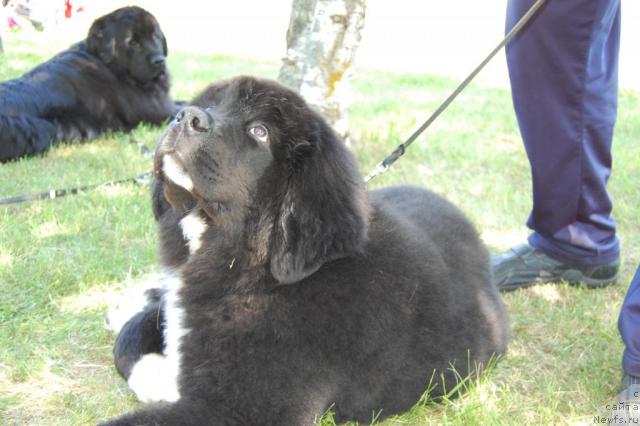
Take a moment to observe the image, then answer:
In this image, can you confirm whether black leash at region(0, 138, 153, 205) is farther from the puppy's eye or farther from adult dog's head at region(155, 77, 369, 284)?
the puppy's eye

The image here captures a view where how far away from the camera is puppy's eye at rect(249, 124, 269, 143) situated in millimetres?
2418

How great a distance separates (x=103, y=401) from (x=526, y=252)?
2.26 metres

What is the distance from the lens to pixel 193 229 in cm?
250

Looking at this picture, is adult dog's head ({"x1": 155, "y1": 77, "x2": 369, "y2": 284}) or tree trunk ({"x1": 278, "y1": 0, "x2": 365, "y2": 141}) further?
tree trunk ({"x1": 278, "y1": 0, "x2": 365, "y2": 141})

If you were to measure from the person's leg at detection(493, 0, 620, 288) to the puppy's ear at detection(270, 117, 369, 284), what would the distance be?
1.40 metres

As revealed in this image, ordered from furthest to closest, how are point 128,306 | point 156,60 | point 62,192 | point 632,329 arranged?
1. point 156,60
2. point 62,192
3. point 128,306
4. point 632,329

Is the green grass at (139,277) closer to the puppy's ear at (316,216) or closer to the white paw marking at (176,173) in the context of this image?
the puppy's ear at (316,216)

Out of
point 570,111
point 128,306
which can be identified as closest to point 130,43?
point 128,306

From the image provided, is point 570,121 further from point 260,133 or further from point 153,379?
point 153,379

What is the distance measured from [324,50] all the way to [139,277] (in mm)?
2391

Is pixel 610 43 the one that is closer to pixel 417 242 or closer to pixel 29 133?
pixel 417 242

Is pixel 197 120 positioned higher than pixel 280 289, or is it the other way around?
pixel 197 120

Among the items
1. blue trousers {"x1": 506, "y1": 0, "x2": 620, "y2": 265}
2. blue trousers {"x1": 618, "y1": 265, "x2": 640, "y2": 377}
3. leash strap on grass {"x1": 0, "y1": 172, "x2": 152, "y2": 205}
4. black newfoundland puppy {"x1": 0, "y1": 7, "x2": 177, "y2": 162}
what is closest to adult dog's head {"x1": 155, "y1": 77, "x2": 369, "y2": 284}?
blue trousers {"x1": 618, "y1": 265, "x2": 640, "y2": 377}

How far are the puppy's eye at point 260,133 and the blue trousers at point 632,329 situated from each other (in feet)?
4.81
